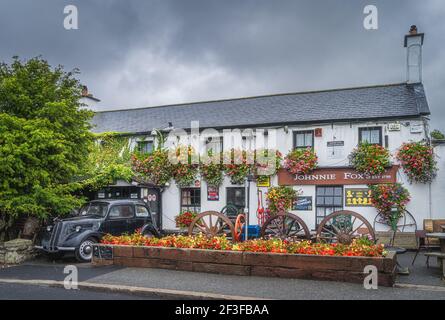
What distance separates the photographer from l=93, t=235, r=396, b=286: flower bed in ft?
25.3

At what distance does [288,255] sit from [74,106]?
8.87m

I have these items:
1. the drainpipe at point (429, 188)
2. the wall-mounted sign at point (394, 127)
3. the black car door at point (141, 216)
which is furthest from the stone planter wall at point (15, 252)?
the drainpipe at point (429, 188)

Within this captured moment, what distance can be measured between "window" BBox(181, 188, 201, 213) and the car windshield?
5977 millimetres

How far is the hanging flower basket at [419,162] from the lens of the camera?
1434 centimetres

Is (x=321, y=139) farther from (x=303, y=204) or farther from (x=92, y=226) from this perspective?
(x=92, y=226)

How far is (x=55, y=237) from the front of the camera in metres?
11.4

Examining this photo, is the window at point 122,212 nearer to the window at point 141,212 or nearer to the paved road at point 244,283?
the window at point 141,212

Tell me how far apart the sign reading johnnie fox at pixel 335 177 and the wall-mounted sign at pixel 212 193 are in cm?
292

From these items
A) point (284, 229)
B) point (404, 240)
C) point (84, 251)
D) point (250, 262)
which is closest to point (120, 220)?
point (84, 251)

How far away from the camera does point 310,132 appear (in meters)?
16.7

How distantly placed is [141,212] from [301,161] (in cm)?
681

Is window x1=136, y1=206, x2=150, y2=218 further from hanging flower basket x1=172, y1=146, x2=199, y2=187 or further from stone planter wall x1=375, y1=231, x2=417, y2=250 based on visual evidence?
stone planter wall x1=375, y1=231, x2=417, y2=250

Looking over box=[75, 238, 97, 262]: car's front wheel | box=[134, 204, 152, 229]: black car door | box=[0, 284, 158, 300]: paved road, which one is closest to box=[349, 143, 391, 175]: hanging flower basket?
box=[134, 204, 152, 229]: black car door
